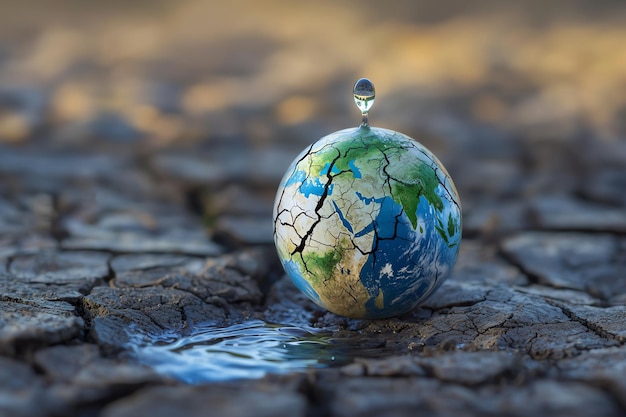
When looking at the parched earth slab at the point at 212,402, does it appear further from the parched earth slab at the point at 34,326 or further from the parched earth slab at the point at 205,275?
the parched earth slab at the point at 205,275

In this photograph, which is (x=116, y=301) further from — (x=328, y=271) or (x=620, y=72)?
(x=620, y=72)

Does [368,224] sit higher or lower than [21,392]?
higher

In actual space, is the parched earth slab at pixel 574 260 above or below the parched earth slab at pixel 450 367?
above

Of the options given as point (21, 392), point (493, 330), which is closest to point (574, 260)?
point (493, 330)

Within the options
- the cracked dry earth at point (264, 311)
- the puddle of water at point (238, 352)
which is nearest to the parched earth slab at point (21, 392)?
the cracked dry earth at point (264, 311)

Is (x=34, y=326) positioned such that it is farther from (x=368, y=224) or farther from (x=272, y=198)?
(x=272, y=198)

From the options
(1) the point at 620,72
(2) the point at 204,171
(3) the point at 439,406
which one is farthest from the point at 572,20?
(3) the point at 439,406

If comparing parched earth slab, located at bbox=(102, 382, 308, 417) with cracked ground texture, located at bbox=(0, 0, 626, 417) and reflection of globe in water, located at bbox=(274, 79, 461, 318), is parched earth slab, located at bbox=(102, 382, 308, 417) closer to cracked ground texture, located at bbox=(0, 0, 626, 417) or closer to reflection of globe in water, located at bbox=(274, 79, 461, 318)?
cracked ground texture, located at bbox=(0, 0, 626, 417)

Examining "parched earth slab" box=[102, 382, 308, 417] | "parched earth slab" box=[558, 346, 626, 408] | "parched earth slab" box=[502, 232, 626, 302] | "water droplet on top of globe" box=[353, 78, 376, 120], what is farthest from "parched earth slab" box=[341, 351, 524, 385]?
"parched earth slab" box=[502, 232, 626, 302]
